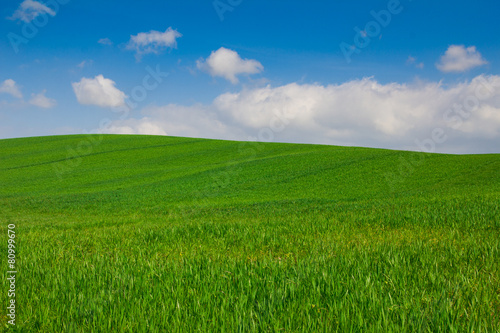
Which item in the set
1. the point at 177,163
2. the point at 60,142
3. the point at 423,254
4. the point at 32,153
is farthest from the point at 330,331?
the point at 60,142

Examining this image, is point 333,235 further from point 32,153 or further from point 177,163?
point 32,153

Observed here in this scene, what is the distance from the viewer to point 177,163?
51.4 meters

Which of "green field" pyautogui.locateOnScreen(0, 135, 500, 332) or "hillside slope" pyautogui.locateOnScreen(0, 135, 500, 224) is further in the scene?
"hillside slope" pyautogui.locateOnScreen(0, 135, 500, 224)

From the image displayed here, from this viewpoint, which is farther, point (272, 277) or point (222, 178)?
point (222, 178)

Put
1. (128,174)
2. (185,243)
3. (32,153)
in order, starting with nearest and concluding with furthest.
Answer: (185,243) < (128,174) < (32,153)

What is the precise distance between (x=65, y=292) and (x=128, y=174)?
42.5 m

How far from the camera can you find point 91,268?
497cm

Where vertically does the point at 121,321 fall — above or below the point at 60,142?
below

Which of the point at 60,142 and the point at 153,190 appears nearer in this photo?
the point at 153,190

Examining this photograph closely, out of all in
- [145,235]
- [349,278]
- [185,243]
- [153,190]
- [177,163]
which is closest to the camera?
[349,278]

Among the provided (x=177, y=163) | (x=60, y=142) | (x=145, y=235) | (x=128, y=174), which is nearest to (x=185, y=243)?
(x=145, y=235)

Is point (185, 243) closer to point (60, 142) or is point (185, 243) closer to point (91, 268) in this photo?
point (91, 268)

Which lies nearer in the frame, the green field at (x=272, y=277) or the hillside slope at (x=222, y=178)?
the green field at (x=272, y=277)

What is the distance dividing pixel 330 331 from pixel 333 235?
510 cm
